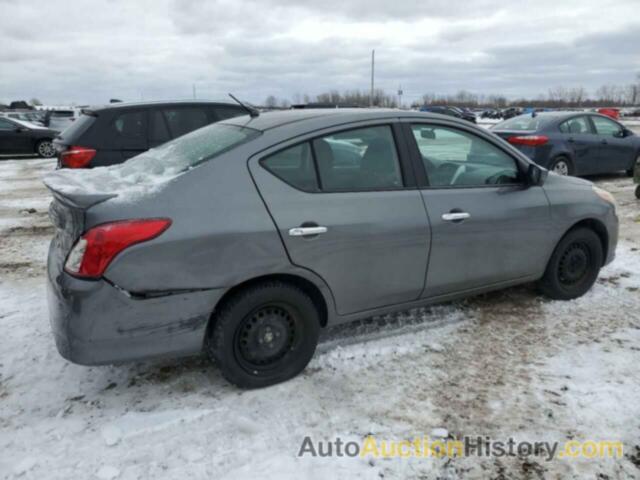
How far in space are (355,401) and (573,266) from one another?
8.27ft

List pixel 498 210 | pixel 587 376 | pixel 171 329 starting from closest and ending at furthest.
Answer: pixel 171 329, pixel 587 376, pixel 498 210

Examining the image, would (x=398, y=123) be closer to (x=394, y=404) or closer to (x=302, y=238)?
(x=302, y=238)

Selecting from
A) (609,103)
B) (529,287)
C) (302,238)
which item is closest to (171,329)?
(302,238)

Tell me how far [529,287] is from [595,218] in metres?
0.82

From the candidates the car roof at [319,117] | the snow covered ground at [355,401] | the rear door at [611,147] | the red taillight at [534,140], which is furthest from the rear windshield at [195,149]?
the rear door at [611,147]

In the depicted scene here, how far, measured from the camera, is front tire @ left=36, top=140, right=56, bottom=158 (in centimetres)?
1722

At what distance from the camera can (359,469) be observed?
244 centimetres

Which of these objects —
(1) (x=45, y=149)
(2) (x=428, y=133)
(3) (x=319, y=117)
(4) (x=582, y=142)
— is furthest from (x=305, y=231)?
(1) (x=45, y=149)

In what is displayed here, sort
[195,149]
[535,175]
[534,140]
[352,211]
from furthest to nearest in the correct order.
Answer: [534,140] → [535,175] → [195,149] → [352,211]

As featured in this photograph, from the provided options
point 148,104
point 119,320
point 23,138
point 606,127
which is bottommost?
point 119,320

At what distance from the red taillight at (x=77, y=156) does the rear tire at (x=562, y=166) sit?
812 cm

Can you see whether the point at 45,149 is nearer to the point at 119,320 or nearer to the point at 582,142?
the point at 582,142

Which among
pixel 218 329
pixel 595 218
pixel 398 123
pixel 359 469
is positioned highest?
pixel 398 123

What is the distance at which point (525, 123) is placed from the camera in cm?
1029
